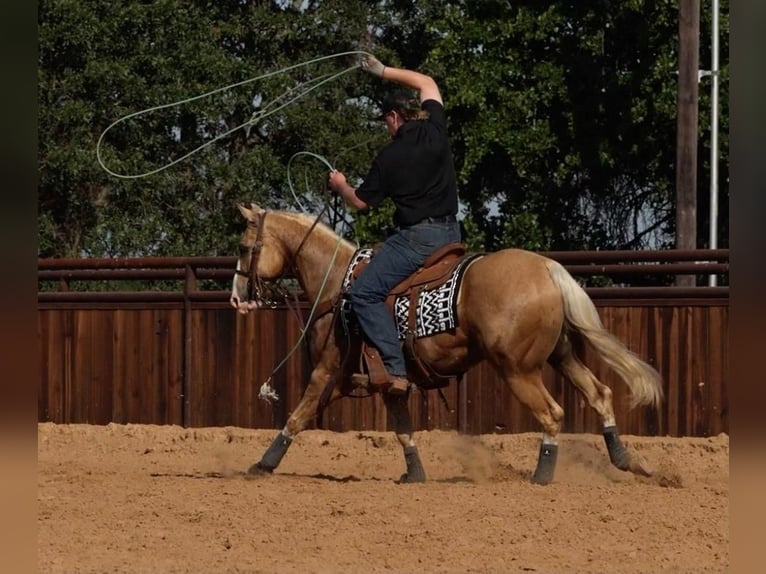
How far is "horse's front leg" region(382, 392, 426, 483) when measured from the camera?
28.1ft

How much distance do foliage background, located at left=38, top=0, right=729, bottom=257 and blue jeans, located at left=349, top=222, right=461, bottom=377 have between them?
10.6 metres

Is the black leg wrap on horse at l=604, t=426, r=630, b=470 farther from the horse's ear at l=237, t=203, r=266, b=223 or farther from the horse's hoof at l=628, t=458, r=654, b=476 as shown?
the horse's ear at l=237, t=203, r=266, b=223

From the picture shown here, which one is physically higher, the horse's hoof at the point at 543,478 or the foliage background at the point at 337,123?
the foliage background at the point at 337,123

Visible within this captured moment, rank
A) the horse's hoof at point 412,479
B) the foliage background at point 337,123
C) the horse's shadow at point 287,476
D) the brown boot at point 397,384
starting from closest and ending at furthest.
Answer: the brown boot at point 397,384
the horse's hoof at point 412,479
the horse's shadow at point 287,476
the foliage background at point 337,123

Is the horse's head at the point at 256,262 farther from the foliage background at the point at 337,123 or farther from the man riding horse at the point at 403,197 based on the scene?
the foliage background at the point at 337,123

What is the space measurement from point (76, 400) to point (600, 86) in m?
10.9

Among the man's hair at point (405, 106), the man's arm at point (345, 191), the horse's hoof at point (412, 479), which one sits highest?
the man's hair at point (405, 106)

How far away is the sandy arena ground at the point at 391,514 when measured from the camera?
552 centimetres

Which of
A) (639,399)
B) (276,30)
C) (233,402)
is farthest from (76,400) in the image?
(276,30)

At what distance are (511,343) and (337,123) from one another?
1428cm

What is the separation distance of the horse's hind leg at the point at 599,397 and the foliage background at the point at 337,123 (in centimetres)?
1082

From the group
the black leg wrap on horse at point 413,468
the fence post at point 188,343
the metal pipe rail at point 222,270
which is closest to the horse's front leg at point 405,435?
the black leg wrap on horse at point 413,468

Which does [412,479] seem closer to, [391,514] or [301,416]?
[301,416]

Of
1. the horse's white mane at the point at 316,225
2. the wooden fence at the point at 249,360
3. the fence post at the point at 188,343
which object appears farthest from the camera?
the fence post at the point at 188,343
